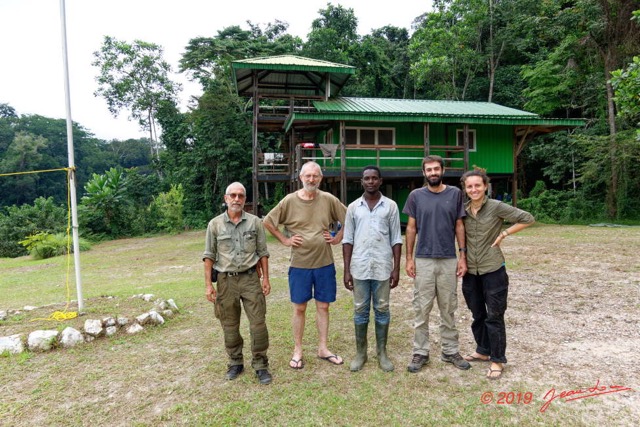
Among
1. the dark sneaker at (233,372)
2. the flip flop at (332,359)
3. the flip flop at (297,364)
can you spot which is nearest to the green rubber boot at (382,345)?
the flip flop at (332,359)

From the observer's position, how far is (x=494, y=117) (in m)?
14.8

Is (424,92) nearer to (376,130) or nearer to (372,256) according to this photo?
(376,130)

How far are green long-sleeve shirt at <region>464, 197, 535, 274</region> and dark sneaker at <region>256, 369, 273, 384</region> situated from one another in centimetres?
209

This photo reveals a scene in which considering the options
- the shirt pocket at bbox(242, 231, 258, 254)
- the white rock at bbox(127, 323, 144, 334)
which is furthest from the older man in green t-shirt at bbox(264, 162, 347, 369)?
the white rock at bbox(127, 323, 144, 334)

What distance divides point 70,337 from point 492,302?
4.63 meters

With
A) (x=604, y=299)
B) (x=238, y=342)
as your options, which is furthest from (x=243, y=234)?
(x=604, y=299)

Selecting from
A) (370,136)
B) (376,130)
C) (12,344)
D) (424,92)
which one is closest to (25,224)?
(370,136)

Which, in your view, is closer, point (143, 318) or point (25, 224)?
point (143, 318)

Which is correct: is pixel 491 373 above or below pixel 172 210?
below

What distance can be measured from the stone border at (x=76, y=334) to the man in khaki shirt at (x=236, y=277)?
1.98 metres

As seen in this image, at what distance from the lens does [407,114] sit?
46.3 ft

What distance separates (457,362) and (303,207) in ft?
6.85

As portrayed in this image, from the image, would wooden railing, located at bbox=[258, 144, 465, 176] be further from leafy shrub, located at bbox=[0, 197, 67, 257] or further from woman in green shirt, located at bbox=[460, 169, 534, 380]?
leafy shrub, located at bbox=[0, 197, 67, 257]

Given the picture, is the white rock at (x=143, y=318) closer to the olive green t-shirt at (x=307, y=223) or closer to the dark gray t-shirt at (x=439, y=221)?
the olive green t-shirt at (x=307, y=223)
